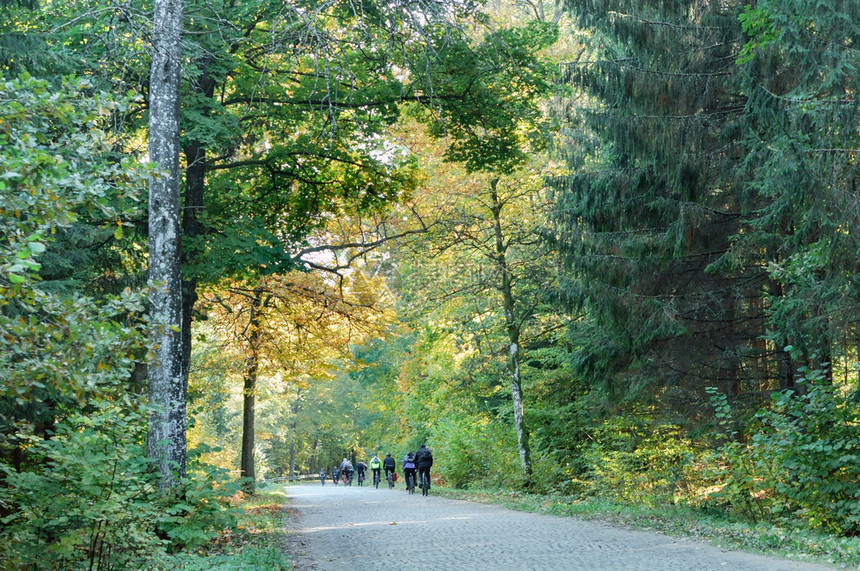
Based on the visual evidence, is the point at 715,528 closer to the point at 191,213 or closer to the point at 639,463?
the point at 639,463

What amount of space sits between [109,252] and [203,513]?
294 inches

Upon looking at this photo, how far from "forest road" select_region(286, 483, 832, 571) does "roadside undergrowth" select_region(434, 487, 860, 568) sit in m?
0.33

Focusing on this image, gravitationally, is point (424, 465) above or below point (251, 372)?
below

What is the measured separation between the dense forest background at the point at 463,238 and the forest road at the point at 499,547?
1.78 m

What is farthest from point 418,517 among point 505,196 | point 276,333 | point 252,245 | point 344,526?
point 505,196

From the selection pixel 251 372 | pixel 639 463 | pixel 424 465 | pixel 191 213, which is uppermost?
pixel 191 213

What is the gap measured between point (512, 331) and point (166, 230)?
13533 mm

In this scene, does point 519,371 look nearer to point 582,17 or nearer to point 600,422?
point 600,422

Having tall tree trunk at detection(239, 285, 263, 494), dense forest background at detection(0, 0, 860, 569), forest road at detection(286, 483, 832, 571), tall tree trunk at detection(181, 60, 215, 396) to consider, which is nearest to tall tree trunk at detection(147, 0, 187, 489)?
dense forest background at detection(0, 0, 860, 569)

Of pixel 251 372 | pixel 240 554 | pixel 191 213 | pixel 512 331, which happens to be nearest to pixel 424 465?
pixel 512 331

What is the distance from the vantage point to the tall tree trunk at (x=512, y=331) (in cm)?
2108

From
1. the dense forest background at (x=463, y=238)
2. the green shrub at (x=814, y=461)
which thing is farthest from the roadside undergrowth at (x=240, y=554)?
the green shrub at (x=814, y=461)

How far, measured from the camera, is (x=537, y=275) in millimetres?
21406

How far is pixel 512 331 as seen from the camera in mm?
21578
